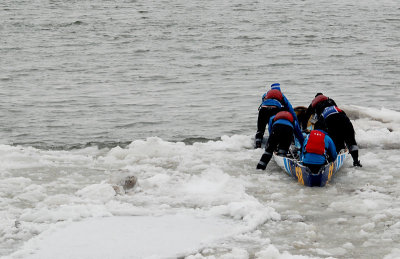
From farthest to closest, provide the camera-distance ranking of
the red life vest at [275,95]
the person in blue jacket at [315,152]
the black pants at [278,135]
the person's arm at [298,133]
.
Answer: the red life vest at [275,95]
the person's arm at [298,133]
the black pants at [278,135]
the person in blue jacket at [315,152]

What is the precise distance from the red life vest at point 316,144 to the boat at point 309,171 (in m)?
0.30

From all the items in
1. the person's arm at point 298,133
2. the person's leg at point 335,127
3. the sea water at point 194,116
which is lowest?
the sea water at point 194,116

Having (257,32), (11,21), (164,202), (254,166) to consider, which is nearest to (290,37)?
(257,32)

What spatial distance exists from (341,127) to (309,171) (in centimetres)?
189

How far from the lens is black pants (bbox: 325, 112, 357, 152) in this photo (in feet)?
42.0

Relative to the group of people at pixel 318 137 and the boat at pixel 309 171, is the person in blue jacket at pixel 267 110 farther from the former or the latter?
the boat at pixel 309 171

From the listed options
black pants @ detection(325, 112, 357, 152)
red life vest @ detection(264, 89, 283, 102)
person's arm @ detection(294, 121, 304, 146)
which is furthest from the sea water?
red life vest @ detection(264, 89, 283, 102)

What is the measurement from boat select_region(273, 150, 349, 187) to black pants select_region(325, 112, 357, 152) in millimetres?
441

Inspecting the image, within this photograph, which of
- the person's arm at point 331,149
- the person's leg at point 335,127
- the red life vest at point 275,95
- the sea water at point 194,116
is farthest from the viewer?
the red life vest at point 275,95

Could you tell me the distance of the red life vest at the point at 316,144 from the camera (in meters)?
11.6

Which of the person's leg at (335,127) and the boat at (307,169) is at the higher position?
the person's leg at (335,127)

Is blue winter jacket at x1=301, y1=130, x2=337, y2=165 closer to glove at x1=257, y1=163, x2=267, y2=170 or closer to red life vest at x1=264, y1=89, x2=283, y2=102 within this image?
glove at x1=257, y1=163, x2=267, y2=170

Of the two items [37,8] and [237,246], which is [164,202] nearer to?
[237,246]

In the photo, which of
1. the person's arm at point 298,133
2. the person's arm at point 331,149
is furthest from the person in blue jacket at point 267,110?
the person's arm at point 331,149
